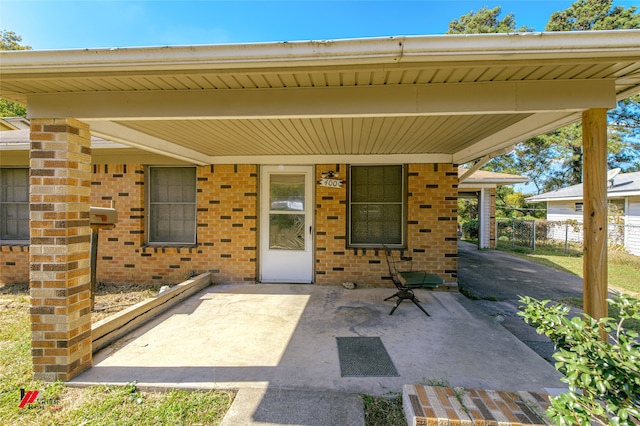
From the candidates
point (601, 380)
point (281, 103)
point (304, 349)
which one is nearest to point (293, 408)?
point (304, 349)

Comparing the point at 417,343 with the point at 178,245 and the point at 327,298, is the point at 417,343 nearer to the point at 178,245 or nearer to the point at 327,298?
the point at 327,298

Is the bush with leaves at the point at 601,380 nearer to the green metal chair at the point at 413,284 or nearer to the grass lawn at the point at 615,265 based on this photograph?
the green metal chair at the point at 413,284

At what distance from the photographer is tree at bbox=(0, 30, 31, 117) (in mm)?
14520

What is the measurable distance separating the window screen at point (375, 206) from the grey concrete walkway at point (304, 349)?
1311 millimetres

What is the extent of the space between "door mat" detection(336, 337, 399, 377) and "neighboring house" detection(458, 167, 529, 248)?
30.4ft

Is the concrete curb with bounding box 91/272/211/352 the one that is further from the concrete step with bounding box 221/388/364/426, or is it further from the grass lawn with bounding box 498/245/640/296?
the grass lawn with bounding box 498/245/640/296

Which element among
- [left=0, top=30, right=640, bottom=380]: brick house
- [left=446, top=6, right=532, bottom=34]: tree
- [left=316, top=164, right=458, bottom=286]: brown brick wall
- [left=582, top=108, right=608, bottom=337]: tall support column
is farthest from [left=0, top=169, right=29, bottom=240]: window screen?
[left=446, top=6, right=532, bottom=34]: tree

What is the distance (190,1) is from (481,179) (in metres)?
10.3

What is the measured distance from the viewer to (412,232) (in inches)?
201

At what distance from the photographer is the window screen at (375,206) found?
5.26 meters

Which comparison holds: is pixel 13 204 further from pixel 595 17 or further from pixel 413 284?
pixel 595 17

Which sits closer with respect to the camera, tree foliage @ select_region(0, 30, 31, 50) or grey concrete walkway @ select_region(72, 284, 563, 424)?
grey concrete walkway @ select_region(72, 284, 563, 424)

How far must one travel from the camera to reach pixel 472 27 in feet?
67.9

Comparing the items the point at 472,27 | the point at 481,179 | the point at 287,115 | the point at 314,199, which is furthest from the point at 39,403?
the point at 472,27
